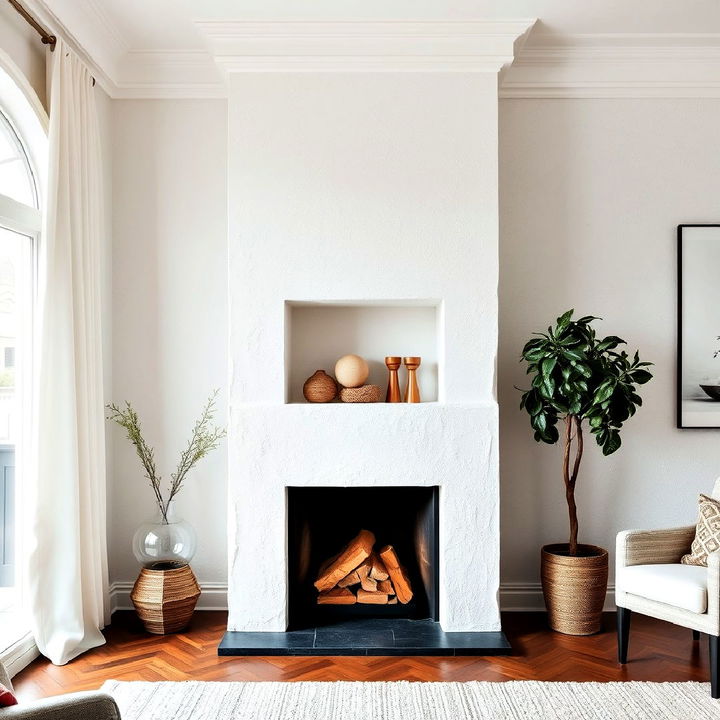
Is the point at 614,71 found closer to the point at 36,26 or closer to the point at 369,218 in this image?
the point at 369,218

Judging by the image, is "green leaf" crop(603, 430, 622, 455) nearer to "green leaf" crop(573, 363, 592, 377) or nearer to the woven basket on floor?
"green leaf" crop(573, 363, 592, 377)

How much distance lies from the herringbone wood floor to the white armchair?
16cm

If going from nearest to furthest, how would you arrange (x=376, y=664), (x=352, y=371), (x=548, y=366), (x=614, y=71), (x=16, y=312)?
(x=376, y=664), (x=16, y=312), (x=548, y=366), (x=352, y=371), (x=614, y=71)

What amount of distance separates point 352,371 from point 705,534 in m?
1.73

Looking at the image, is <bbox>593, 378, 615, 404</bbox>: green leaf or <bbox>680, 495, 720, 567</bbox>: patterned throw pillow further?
<bbox>593, 378, 615, 404</bbox>: green leaf

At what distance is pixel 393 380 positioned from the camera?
3.64 m

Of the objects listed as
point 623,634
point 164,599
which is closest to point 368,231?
point 164,599

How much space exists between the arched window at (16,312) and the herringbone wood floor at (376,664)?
367 mm

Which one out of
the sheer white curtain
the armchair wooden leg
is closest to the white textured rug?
the armchair wooden leg

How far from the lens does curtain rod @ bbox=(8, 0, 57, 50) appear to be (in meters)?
2.86

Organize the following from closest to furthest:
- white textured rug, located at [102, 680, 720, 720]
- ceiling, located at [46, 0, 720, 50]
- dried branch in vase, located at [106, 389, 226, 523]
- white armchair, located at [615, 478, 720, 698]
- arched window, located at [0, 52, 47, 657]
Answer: white textured rug, located at [102, 680, 720, 720], white armchair, located at [615, 478, 720, 698], arched window, located at [0, 52, 47, 657], ceiling, located at [46, 0, 720, 50], dried branch in vase, located at [106, 389, 226, 523]

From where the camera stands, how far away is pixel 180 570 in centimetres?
356

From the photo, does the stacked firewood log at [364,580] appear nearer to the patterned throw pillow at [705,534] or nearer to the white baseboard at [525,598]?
the white baseboard at [525,598]

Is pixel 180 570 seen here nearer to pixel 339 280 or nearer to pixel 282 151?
pixel 339 280
